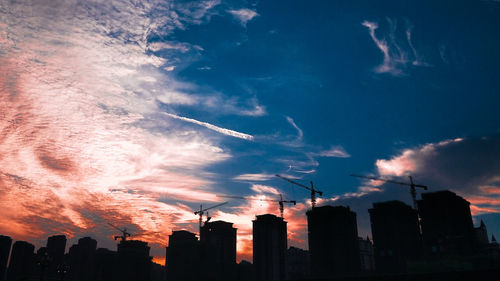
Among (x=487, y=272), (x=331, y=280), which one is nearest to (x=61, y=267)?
(x=331, y=280)

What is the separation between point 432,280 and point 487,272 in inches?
Answer: 324

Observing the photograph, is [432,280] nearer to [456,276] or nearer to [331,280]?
[456,276]

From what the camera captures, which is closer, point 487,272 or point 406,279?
point 487,272

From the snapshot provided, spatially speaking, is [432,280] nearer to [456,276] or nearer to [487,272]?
[456,276]

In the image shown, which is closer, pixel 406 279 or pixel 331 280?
pixel 406 279

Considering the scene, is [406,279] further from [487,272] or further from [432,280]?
[487,272]

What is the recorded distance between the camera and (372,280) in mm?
66688

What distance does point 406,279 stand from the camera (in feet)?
208

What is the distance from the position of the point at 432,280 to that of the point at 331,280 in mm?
18685

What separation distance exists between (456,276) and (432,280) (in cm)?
375

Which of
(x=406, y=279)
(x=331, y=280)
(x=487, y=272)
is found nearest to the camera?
(x=487, y=272)

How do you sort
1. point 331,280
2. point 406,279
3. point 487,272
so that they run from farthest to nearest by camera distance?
1. point 331,280
2. point 406,279
3. point 487,272

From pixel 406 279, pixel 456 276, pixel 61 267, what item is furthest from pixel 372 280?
pixel 61 267

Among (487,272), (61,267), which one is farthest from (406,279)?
(61,267)
